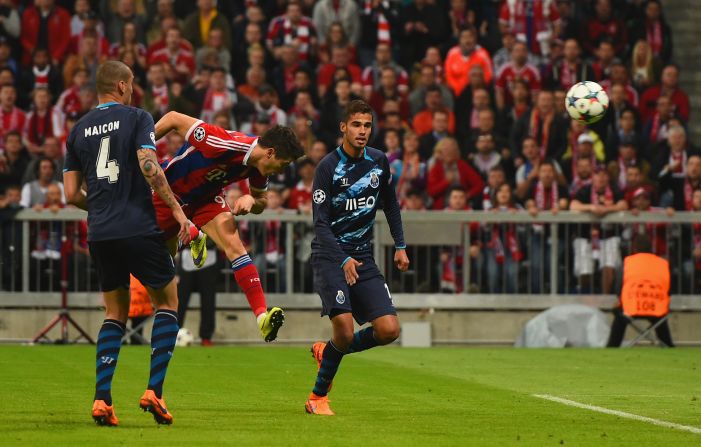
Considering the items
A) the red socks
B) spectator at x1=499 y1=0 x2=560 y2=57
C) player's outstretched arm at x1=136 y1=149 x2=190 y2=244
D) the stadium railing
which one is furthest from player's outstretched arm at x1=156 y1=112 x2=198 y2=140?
spectator at x1=499 y1=0 x2=560 y2=57

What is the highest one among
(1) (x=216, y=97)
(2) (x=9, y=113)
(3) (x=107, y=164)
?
(1) (x=216, y=97)

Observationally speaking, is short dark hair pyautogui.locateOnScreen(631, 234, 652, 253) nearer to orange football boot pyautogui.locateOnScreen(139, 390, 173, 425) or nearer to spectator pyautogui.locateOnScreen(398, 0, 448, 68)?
spectator pyautogui.locateOnScreen(398, 0, 448, 68)

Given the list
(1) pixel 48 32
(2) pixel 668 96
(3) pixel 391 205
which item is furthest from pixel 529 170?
(3) pixel 391 205

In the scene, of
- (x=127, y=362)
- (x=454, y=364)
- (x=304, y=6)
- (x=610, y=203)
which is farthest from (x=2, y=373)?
(x=304, y=6)

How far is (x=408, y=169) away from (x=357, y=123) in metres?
10.7

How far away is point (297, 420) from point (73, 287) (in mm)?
10733

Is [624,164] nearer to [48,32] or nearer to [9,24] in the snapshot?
[48,32]

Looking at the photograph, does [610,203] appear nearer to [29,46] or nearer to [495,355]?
[495,355]

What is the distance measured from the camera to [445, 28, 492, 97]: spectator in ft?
77.9

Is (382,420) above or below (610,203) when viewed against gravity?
below

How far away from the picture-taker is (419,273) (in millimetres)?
20812

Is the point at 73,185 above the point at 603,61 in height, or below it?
below

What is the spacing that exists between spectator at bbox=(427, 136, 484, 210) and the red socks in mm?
9814

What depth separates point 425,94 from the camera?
75.8 ft
